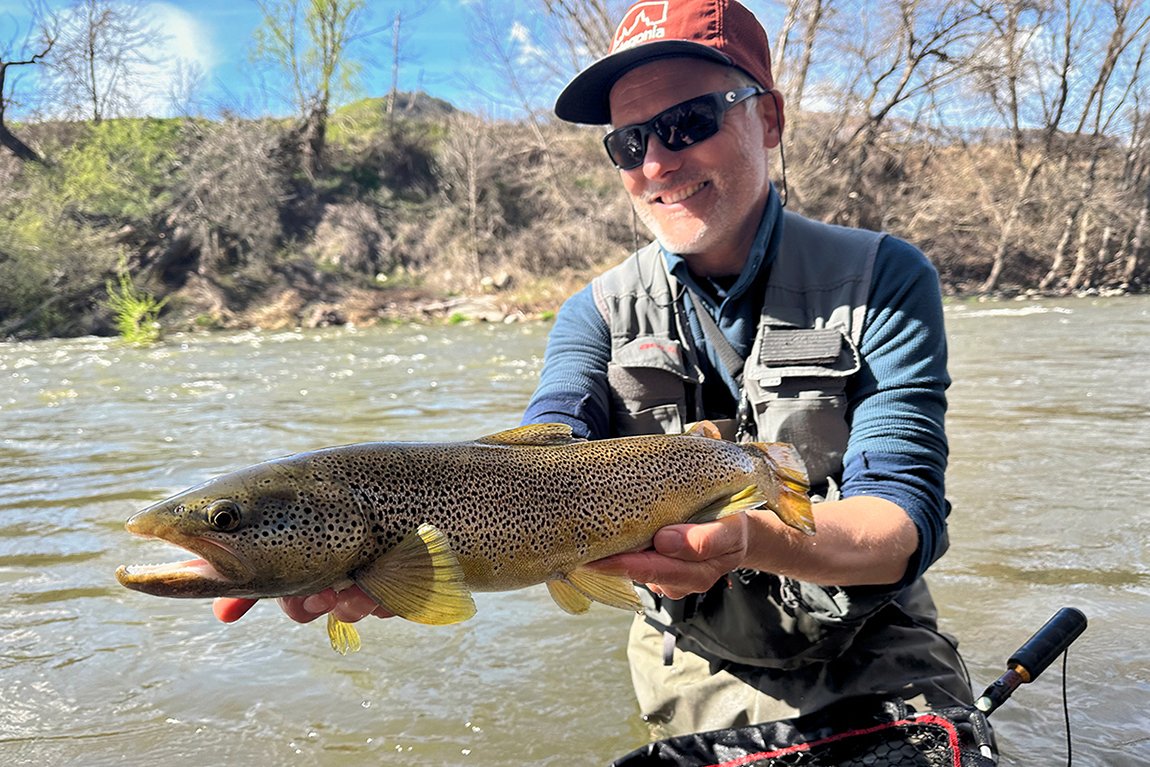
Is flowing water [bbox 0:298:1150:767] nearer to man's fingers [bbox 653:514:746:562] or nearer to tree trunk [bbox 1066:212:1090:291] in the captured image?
man's fingers [bbox 653:514:746:562]

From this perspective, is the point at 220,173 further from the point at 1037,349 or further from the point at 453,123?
the point at 1037,349

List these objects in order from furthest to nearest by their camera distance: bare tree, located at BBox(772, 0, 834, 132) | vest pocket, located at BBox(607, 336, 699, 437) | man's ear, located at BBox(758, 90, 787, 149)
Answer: bare tree, located at BBox(772, 0, 834, 132) → man's ear, located at BBox(758, 90, 787, 149) → vest pocket, located at BBox(607, 336, 699, 437)

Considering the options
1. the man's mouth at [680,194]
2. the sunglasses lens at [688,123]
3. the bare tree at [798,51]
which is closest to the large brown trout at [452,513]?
the man's mouth at [680,194]

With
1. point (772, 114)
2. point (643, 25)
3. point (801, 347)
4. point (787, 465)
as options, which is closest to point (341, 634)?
point (787, 465)

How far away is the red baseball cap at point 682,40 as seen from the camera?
2.79 metres

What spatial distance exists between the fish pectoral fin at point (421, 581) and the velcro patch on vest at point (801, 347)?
1.44m

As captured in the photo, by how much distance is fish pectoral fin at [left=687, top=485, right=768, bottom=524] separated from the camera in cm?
214

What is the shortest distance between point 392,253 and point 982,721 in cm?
2908

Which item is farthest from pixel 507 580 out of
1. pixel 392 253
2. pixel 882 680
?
pixel 392 253

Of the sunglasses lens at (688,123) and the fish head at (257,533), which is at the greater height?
the sunglasses lens at (688,123)

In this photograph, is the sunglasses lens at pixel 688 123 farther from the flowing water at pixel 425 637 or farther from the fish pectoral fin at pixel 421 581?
the flowing water at pixel 425 637

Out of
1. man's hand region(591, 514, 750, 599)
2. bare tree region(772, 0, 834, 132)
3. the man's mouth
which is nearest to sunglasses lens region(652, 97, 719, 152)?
the man's mouth

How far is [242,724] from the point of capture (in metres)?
3.06

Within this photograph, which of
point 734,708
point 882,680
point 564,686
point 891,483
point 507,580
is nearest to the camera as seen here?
point 507,580
